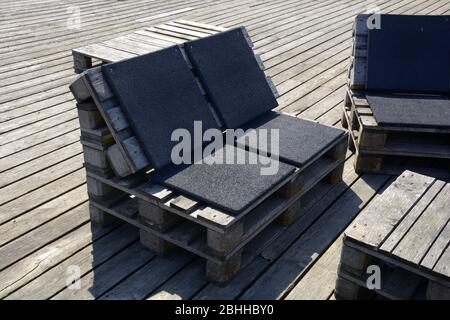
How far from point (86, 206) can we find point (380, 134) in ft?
8.43

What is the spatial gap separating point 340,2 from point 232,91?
826cm

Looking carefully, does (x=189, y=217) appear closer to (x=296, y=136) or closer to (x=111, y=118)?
(x=111, y=118)

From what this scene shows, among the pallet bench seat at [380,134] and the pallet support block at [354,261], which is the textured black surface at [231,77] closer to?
the pallet bench seat at [380,134]

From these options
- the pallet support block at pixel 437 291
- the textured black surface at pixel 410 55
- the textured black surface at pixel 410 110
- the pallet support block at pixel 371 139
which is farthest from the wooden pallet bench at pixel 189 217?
the textured black surface at pixel 410 55

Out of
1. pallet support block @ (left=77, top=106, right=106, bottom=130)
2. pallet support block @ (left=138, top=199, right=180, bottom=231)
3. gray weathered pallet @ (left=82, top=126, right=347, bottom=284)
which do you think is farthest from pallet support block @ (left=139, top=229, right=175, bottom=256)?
pallet support block @ (left=77, top=106, right=106, bottom=130)

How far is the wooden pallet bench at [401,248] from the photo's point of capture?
114 inches

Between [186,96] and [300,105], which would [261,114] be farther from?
[300,105]

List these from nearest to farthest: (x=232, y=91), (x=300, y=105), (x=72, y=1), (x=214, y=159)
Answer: (x=214, y=159) < (x=232, y=91) < (x=300, y=105) < (x=72, y=1)

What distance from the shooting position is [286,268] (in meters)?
3.61

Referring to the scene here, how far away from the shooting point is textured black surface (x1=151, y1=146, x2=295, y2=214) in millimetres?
3334

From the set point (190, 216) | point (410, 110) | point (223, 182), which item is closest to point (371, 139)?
point (410, 110)

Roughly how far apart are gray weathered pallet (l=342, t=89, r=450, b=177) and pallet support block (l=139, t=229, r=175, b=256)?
200 centimetres

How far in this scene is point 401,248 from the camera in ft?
9.75

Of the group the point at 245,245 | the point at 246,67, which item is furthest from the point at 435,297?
the point at 246,67
